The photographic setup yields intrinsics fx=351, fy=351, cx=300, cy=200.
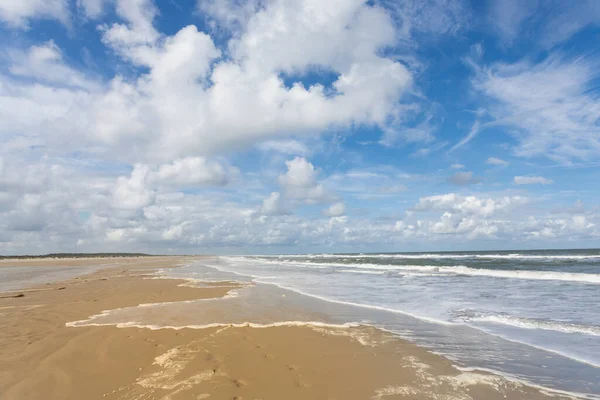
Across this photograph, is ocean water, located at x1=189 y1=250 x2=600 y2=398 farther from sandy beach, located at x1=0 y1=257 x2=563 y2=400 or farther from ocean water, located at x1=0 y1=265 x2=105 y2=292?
ocean water, located at x1=0 y1=265 x2=105 y2=292

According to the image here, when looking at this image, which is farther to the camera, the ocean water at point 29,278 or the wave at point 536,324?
the ocean water at point 29,278

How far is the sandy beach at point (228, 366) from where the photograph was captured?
16.3 ft

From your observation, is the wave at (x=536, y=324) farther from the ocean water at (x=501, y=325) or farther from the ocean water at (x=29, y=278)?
the ocean water at (x=29, y=278)

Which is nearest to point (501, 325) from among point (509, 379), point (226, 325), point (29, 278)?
point (509, 379)

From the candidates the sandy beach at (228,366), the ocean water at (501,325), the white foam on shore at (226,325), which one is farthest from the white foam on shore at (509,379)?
the white foam on shore at (226,325)

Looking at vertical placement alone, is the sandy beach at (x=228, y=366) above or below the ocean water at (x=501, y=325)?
above

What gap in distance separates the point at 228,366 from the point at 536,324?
8405 mm

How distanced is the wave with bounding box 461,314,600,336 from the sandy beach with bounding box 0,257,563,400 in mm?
3960

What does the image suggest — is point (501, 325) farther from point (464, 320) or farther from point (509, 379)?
point (509, 379)

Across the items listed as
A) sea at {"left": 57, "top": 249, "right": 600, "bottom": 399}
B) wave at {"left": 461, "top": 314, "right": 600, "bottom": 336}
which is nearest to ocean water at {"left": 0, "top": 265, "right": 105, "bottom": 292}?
sea at {"left": 57, "top": 249, "right": 600, "bottom": 399}

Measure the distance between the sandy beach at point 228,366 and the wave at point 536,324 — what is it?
3.96 m

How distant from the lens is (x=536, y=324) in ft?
31.1

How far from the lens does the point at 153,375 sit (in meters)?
5.50

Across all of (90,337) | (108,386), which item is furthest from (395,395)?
(90,337)
